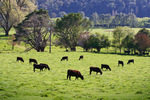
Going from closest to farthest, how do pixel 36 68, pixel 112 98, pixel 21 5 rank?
pixel 112 98, pixel 36 68, pixel 21 5

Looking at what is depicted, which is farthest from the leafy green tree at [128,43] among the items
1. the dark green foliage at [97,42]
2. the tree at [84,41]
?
the tree at [84,41]

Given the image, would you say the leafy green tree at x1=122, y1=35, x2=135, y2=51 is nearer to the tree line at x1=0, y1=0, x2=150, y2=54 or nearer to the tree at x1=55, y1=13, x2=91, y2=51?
the tree line at x1=0, y1=0, x2=150, y2=54

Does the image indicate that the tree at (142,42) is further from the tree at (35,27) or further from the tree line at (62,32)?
the tree at (35,27)

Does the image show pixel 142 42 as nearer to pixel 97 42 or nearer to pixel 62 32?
pixel 97 42

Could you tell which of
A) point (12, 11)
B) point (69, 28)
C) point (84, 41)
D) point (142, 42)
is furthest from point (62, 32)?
point (142, 42)

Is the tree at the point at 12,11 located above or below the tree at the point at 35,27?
above

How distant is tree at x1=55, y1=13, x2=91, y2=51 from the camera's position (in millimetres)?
79500

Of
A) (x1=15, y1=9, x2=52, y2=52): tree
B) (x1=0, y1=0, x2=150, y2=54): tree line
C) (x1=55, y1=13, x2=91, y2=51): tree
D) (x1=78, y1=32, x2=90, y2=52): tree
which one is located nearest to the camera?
(x1=15, y1=9, x2=52, y2=52): tree

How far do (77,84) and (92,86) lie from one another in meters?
1.64

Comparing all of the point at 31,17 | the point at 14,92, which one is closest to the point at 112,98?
the point at 14,92

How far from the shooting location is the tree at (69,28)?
79500mm

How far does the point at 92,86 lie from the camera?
19859 mm

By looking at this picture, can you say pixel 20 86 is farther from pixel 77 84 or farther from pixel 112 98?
pixel 112 98

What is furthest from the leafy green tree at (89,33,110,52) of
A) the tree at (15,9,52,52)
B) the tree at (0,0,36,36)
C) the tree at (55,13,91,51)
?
the tree at (0,0,36,36)
